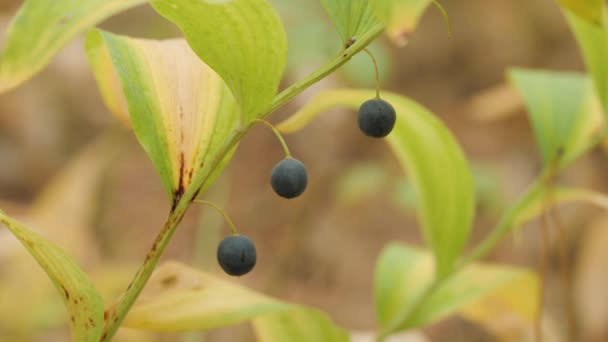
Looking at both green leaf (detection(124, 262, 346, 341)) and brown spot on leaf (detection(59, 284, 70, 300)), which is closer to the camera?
brown spot on leaf (detection(59, 284, 70, 300))

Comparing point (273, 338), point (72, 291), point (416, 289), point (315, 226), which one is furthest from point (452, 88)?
point (72, 291)

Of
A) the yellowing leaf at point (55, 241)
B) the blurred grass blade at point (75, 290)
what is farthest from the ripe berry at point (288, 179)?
the yellowing leaf at point (55, 241)

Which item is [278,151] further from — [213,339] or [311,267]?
[213,339]

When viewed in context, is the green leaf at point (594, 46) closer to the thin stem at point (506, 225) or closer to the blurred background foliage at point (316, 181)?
the thin stem at point (506, 225)

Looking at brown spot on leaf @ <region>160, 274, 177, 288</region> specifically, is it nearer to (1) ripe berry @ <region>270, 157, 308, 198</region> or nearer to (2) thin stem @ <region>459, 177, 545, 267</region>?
(1) ripe berry @ <region>270, 157, 308, 198</region>

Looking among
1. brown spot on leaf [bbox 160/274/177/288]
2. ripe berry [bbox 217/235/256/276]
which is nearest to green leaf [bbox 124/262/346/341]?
brown spot on leaf [bbox 160/274/177/288]

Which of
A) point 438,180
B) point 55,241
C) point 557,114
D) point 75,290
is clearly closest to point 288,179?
point 75,290
